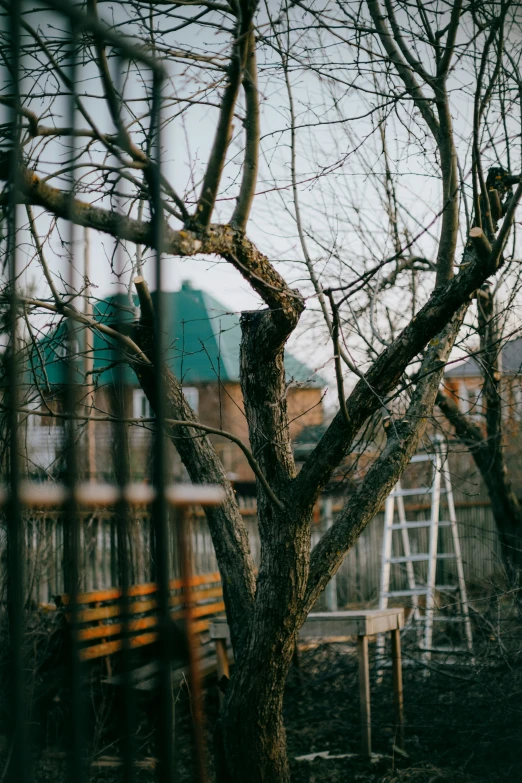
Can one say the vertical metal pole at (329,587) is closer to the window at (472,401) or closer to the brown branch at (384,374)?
the window at (472,401)

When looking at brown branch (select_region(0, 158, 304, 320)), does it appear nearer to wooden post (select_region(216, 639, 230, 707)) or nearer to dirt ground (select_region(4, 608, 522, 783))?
dirt ground (select_region(4, 608, 522, 783))

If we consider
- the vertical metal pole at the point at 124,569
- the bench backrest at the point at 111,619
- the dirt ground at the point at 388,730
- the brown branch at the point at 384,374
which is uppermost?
the brown branch at the point at 384,374

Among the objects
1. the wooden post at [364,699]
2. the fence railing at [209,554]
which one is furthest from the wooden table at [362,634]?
the fence railing at [209,554]

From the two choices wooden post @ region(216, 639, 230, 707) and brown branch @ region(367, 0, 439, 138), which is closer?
brown branch @ region(367, 0, 439, 138)

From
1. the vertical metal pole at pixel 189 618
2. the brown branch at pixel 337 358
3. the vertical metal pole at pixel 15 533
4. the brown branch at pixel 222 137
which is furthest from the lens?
the brown branch at pixel 222 137

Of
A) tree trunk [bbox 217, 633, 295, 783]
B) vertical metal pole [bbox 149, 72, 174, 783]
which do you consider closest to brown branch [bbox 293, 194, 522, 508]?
tree trunk [bbox 217, 633, 295, 783]

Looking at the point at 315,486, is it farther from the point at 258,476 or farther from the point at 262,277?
the point at 262,277

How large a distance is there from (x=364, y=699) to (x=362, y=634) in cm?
44

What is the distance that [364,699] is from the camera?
5285mm

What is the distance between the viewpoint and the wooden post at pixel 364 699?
5160 millimetres

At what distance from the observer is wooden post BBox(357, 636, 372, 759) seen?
16.9 ft

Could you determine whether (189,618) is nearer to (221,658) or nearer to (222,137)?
(222,137)

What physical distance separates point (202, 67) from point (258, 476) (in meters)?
1.98

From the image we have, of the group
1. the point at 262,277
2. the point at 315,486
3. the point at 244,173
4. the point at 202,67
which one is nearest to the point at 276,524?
the point at 315,486
